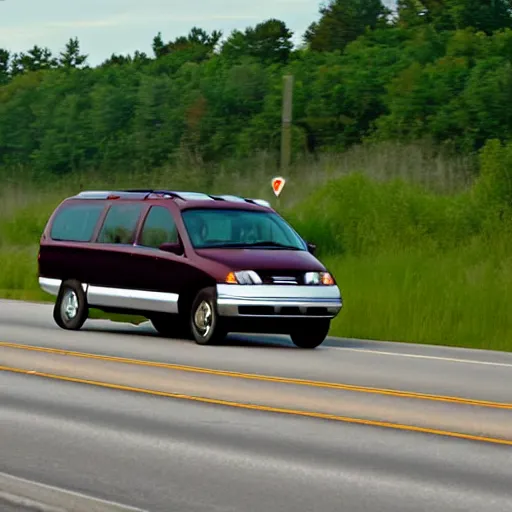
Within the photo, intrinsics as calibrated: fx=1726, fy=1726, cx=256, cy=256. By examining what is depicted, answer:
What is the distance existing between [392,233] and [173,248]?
15.7 m

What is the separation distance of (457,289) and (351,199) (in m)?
12.4

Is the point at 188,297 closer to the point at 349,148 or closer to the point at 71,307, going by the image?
the point at 71,307

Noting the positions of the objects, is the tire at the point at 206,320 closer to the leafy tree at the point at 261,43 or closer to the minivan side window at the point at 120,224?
the minivan side window at the point at 120,224

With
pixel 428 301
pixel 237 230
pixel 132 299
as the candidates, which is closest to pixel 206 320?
pixel 237 230

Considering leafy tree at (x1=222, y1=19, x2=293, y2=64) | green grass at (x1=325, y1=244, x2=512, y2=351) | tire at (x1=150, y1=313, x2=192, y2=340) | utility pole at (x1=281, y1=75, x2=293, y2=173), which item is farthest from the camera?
leafy tree at (x1=222, y1=19, x2=293, y2=64)

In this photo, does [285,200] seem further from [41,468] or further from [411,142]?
[41,468]

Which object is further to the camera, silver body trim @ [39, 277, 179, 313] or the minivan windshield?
the minivan windshield

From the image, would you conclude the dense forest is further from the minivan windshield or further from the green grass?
the minivan windshield

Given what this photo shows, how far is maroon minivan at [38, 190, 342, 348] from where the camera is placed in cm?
1955

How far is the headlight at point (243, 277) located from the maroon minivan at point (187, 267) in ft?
0.04

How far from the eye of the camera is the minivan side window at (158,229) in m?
21.0

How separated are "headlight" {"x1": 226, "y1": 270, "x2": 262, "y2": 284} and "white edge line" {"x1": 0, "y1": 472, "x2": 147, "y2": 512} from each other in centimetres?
1022

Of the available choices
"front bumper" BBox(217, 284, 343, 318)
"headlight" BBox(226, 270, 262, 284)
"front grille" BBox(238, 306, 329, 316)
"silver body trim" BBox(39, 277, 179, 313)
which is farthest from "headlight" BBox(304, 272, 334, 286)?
"silver body trim" BBox(39, 277, 179, 313)

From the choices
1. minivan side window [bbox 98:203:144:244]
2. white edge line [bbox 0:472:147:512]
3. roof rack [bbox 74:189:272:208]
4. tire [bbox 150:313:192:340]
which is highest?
roof rack [bbox 74:189:272:208]
